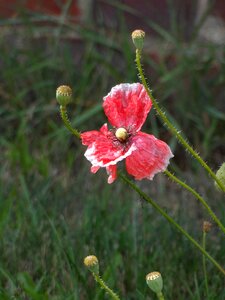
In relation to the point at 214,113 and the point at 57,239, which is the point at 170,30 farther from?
the point at 57,239

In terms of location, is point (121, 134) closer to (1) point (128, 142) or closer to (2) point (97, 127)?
(1) point (128, 142)

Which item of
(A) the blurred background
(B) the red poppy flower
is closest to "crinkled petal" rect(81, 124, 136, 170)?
(B) the red poppy flower

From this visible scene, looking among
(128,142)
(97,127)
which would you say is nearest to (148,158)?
(128,142)

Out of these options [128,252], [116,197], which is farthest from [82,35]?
[128,252]

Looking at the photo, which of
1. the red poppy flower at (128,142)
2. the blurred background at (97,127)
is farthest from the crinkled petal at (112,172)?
the blurred background at (97,127)

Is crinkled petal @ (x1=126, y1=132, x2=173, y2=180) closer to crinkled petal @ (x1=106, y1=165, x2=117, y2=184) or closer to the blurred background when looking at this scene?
crinkled petal @ (x1=106, y1=165, x2=117, y2=184)

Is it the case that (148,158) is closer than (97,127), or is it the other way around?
→ (148,158)
